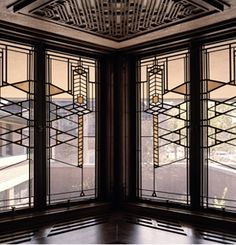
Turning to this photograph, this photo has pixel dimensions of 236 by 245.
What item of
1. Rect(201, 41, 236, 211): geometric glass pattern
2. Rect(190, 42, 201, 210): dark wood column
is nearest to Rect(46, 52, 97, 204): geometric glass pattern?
Rect(190, 42, 201, 210): dark wood column

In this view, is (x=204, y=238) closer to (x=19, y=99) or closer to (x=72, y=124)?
(x=72, y=124)

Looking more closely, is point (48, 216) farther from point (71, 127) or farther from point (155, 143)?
point (155, 143)

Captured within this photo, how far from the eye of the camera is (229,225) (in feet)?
6.99

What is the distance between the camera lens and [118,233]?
6.75 feet

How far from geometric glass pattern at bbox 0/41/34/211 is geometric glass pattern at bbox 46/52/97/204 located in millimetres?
154

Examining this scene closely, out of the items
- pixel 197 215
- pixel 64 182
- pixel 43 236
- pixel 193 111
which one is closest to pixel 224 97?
pixel 193 111

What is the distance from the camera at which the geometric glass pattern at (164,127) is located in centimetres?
252

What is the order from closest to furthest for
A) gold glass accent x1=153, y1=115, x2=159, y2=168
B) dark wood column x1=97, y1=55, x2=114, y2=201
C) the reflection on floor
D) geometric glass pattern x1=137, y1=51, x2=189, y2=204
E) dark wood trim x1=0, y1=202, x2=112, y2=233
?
1. the reflection on floor
2. dark wood trim x1=0, y1=202, x2=112, y2=233
3. geometric glass pattern x1=137, y1=51, x2=189, y2=204
4. gold glass accent x1=153, y1=115, x2=159, y2=168
5. dark wood column x1=97, y1=55, x2=114, y2=201

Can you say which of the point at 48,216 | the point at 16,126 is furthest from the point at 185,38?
the point at 48,216

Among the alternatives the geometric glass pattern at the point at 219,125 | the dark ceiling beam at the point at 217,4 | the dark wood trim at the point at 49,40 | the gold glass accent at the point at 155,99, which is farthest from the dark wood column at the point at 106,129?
the dark ceiling beam at the point at 217,4

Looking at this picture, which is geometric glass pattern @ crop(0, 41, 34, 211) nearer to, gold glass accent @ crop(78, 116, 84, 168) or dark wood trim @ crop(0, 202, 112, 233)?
dark wood trim @ crop(0, 202, 112, 233)

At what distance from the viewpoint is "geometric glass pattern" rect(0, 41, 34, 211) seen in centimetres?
227

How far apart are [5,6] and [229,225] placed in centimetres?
198

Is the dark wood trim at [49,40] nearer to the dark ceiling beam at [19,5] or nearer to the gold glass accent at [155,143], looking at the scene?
the dark ceiling beam at [19,5]
